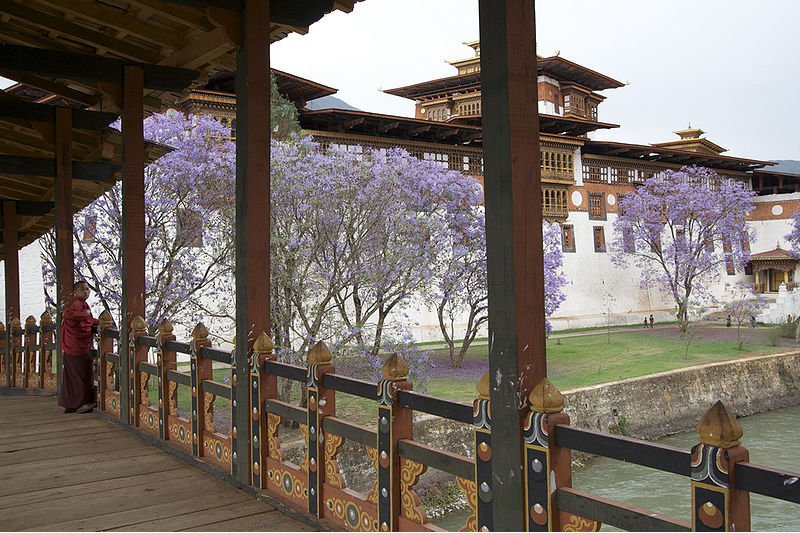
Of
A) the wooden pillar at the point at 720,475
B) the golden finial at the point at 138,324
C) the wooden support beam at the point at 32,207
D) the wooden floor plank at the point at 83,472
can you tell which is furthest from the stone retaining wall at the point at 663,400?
the wooden pillar at the point at 720,475

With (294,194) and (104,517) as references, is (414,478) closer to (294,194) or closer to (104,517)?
(104,517)

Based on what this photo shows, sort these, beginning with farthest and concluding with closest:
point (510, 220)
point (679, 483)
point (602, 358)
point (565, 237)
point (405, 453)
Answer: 1. point (565, 237)
2. point (602, 358)
3. point (679, 483)
4. point (405, 453)
5. point (510, 220)

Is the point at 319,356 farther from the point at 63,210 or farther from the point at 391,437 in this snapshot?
the point at 63,210

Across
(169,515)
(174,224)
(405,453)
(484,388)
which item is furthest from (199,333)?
(174,224)

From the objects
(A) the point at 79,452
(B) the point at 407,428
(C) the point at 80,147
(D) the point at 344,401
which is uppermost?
(C) the point at 80,147

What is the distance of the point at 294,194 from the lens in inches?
441

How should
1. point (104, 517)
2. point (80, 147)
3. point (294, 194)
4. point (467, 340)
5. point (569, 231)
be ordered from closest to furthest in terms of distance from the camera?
point (104, 517)
point (80, 147)
point (294, 194)
point (467, 340)
point (569, 231)

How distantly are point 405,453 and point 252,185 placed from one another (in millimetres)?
2005

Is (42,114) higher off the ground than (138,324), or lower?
higher

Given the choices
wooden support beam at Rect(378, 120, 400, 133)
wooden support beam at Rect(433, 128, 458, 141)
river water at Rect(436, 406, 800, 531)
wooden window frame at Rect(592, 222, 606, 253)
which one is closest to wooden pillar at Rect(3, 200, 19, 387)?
river water at Rect(436, 406, 800, 531)

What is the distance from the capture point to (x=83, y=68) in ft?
18.7

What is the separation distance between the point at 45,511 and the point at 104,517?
36 cm

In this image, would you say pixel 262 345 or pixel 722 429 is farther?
pixel 262 345

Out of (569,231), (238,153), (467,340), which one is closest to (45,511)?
(238,153)
